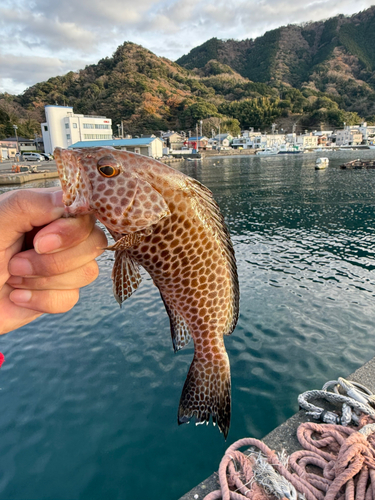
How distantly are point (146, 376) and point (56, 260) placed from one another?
6542 millimetres

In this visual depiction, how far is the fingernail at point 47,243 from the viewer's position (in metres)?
2.06

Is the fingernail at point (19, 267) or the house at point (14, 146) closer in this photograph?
the fingernail at point (19, 267)

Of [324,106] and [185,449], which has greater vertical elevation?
[324,106]

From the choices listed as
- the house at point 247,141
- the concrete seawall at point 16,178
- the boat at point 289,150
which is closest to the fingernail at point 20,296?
the concrete seawall at point 16,178

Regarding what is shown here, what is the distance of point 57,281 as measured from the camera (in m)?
2.46

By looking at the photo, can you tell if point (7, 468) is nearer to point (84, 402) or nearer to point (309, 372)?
point (84, 402)

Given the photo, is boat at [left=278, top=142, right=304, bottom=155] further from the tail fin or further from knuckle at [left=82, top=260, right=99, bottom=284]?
knuckle at [left=82, top=260, right=99, bottom=284]

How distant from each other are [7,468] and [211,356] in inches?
215

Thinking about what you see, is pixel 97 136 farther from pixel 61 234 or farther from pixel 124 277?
pixel 61 234

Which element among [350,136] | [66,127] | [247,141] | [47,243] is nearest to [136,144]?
[66,127]

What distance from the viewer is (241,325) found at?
32.8ft

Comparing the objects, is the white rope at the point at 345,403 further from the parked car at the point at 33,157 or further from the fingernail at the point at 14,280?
the parked car at the point at 33,157

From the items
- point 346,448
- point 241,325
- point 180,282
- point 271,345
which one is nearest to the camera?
point 180,282

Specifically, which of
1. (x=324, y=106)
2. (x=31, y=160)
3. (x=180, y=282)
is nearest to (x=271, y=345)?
(x=180, y=282)
